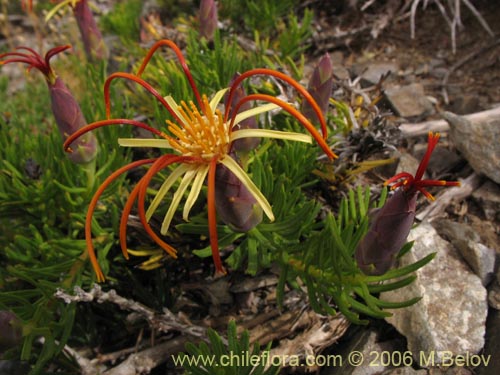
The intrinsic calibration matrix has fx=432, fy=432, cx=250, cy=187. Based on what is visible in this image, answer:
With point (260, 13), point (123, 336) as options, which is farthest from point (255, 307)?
point (260, 13)

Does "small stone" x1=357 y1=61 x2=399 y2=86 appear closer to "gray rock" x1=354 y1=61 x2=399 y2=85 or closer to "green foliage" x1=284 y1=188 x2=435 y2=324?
"gray rock" x1=354 y1=61 x2=399 y2=85

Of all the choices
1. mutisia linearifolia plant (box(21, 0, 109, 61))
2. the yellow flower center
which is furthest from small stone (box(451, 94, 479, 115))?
mutisia linearifolia plant (box(21, 0, 109, 61))

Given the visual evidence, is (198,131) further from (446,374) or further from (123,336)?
(123,336)

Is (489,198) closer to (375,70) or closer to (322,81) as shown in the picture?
(322,81)

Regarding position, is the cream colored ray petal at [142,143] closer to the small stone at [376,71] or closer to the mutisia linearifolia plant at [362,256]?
the mutisia linearifolia plant at [362,256]

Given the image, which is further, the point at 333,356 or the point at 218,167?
the point at 333,356

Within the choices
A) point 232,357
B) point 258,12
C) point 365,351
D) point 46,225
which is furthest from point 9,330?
point 258,12
